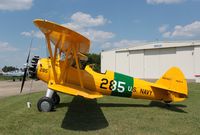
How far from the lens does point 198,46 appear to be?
3972 cm

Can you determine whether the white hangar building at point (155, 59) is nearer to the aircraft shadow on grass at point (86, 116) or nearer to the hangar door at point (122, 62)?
the hangar door at point (122, 62)

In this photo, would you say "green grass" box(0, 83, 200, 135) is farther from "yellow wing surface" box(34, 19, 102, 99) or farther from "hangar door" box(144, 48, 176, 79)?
"hangar door" box(144, 48, 176, 79)

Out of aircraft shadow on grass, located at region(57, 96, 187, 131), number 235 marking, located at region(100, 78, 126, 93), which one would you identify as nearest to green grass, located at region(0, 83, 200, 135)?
aircraft shadow on grass, located at region(57, 96, 187, 131)

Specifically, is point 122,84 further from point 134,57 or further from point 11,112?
point 134,57

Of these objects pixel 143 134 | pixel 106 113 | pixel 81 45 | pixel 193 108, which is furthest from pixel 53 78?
pixel 193 108

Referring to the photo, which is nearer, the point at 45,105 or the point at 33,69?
the point at 45,105

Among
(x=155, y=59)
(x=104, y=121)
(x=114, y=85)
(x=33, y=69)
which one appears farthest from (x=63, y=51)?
(x=155, y=59)

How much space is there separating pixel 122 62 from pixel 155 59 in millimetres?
7469

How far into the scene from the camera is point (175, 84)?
394 inches

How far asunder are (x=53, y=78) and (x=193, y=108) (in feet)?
18.0

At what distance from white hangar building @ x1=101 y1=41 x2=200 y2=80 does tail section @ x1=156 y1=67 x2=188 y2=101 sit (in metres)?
30.8

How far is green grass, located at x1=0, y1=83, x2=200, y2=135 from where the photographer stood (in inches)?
258

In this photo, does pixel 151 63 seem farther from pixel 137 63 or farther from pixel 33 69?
pixel 33 69

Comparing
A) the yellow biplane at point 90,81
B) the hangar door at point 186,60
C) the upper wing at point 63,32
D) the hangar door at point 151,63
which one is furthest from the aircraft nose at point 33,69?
the hangar door at point 151,63
